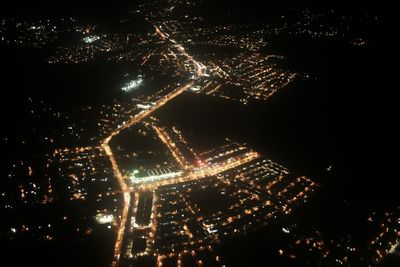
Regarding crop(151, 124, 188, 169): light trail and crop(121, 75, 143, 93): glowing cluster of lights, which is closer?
crop(151, 124, 188, 169): light trail

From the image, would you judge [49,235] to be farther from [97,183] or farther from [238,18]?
[238,18]

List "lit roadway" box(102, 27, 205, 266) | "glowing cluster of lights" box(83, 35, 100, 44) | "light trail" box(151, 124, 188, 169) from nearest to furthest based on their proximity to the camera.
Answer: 1. "lit roadway" box(102, 27, 205, 266)
2. "light trail" box(151, 124, 188, 169)
3. "glowing cluster of lights" box(83, 35, 100, 44)

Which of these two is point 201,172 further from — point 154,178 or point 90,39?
point 90,39

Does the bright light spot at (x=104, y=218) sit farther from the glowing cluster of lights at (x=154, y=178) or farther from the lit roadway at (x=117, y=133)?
the glowing cluster of lights at (x=154, y=178)

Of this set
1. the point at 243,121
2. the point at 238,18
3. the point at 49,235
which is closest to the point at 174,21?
the point at 238,18

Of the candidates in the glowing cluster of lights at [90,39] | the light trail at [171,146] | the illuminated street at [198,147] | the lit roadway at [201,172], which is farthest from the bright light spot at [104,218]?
the glowing cluster of lights at [90,39]

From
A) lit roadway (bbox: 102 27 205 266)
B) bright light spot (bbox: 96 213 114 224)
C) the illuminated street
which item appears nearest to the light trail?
the illuminated street

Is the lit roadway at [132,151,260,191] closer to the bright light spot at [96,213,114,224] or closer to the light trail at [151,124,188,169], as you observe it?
the light trail at [151,124,188,169]

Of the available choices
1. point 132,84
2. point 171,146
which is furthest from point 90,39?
point 171,146
